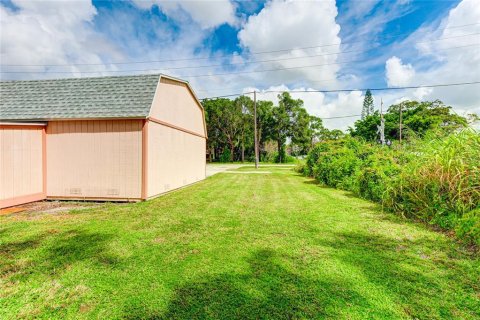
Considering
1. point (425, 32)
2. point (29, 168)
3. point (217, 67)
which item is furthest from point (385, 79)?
point (29, 168)

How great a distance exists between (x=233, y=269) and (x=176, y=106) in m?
8.31

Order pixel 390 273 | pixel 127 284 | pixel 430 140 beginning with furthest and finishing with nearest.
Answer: pixel 430 140, pixel 390 273, pixel 127 284

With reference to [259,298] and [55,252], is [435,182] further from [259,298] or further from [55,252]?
[55,252]

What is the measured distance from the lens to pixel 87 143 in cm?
748

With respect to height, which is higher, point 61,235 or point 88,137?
point 88,137

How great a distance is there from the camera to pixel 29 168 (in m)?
7.08

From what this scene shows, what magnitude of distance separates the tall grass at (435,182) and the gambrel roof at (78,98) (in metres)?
7.54

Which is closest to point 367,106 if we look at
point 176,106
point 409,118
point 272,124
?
point 409,118

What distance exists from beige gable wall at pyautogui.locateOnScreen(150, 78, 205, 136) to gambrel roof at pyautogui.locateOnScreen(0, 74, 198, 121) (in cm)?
47

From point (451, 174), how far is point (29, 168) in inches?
443

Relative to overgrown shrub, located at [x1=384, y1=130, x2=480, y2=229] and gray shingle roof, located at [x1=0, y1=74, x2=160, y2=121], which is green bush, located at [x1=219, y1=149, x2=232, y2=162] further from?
overgrown shrub, located at [x1=384, y1=130, x2=480, y2=229]

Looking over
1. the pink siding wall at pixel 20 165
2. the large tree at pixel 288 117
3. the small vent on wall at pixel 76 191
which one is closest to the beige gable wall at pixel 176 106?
the small vent on wall at pixel 76 191

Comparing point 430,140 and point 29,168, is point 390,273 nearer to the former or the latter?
point 430,140

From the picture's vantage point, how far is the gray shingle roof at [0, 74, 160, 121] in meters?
7.45
